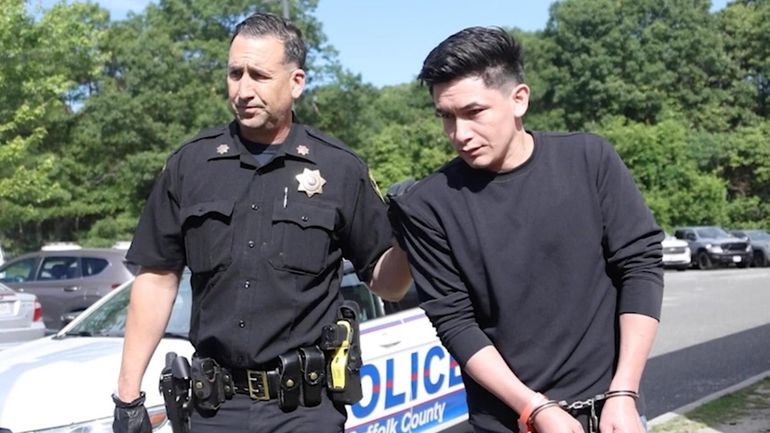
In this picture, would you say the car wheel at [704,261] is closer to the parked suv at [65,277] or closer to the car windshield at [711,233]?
the car windshield at [711,233]

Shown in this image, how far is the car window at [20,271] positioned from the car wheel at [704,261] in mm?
23695

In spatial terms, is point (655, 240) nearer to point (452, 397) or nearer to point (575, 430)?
point (575, 430)

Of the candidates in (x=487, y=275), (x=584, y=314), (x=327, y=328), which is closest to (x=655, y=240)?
(x=584, y=314)

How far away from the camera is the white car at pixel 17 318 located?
1231 centimetres

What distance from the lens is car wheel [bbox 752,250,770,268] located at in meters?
33.6

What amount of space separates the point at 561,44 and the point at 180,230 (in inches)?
1994

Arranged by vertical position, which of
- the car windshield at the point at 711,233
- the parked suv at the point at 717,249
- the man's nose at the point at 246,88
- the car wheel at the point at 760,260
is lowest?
the car wheel at the point at 760,260

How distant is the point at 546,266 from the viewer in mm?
2438

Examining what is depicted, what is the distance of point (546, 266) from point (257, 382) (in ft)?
3.41

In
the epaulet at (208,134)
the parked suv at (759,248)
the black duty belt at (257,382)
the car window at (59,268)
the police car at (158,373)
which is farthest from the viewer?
the parked suv at (759,248)

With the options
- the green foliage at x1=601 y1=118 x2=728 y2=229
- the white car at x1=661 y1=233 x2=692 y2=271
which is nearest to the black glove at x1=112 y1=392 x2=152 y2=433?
the white car at x1=661 y1=233 x2=692 y2=271

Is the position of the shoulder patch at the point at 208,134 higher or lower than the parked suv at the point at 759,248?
higher

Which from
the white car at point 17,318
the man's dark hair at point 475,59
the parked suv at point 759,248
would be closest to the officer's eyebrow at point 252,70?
the man's dark hair at point 475,59

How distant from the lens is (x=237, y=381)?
3.02 m
